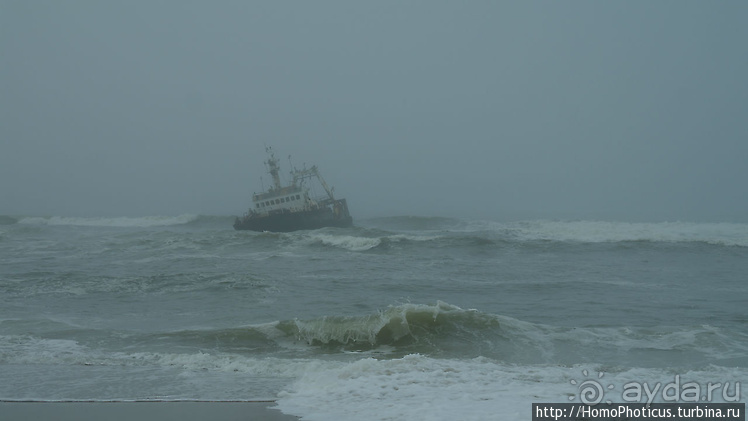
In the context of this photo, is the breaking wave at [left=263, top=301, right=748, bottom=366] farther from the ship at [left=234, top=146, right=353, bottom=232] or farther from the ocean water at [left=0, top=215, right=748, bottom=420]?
the ship at [left=234, top=146, right=353, bottom=232]

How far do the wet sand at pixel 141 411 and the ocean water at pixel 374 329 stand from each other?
25 cm

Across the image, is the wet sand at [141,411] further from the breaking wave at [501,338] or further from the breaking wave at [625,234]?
the breaking wave at [625,234]

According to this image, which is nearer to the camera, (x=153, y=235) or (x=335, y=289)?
(x=335, y=289)

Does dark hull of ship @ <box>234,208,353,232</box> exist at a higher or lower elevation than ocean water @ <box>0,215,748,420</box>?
higher

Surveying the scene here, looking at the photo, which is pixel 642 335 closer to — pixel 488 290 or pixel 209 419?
pixel 488 290

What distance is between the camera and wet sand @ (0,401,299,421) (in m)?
5.52

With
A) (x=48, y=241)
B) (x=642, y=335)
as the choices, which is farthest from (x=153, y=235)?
(x=642, y=335)

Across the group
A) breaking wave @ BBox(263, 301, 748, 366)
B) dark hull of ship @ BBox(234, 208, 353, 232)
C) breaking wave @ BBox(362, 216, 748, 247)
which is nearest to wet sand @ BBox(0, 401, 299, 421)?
breaking wave @ BBox(263, 301, 748, 366)

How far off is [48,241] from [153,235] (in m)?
5.85

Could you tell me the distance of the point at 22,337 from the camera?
9.73 m

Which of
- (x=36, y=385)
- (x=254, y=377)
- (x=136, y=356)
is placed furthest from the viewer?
(x=136, y=356)

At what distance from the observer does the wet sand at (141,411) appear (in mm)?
5516

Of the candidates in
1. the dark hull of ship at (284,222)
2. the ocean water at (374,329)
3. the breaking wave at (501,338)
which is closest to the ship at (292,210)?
the dark hull of ship at (284,222)

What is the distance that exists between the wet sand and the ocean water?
0.83 ft
